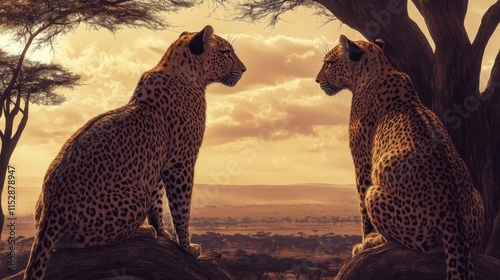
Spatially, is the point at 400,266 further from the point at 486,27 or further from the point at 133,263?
the point at 486,27

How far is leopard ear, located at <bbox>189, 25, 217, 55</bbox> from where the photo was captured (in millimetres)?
6969

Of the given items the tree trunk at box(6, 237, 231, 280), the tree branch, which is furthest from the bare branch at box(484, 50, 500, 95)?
the tree trunk at box(6, 237, 231, 280)

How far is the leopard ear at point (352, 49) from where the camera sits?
7.45 meters

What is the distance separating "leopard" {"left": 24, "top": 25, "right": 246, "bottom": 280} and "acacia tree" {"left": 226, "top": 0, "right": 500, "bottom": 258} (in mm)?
2771

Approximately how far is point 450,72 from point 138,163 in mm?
4700

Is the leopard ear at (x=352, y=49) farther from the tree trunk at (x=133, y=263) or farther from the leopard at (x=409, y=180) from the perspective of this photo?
the tree trunk at (x=133, y=263)

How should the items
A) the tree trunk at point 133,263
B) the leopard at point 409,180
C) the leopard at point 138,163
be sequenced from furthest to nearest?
the tree trunk at point 133,263 < the leopard at point 409,180 < the leopard at point 138,163

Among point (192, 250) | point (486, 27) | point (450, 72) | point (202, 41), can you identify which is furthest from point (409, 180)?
point (486, 27)

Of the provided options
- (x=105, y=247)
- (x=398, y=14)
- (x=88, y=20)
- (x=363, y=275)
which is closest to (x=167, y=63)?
(x=105, y=247)

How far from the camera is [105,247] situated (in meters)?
6.11

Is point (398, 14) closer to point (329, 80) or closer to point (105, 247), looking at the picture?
point (329, 80)

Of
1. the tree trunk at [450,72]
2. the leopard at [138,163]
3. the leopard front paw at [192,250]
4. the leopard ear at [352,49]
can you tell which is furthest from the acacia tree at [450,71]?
the leopard front paw at [192,250]

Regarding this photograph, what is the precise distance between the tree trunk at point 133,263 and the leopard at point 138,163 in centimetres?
11

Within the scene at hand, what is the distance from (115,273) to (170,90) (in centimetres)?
173
